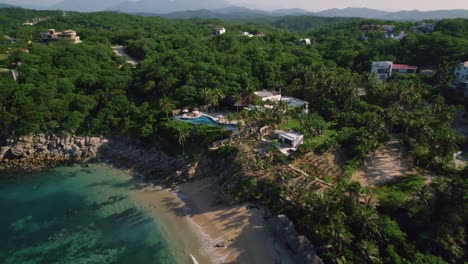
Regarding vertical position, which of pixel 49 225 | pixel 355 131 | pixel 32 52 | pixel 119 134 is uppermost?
pixel 32 52

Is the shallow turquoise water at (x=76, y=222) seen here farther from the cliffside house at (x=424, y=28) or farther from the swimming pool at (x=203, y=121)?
the cliffside house at (x=424, y=28)

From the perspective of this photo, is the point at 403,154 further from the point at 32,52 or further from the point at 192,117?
the point at 32,52

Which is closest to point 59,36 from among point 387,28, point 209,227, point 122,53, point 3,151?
point 122,53

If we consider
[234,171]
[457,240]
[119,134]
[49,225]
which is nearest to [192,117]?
[119,134]

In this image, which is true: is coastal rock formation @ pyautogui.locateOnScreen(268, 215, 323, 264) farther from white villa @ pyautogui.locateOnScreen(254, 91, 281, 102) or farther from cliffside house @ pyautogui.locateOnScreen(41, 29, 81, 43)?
cliffside house @ pyautogui.locateOnScreen(41, 29, 81, 43)

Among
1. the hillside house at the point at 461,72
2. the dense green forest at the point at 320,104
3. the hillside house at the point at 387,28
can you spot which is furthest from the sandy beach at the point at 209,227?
the hillside house at the point at 387,28

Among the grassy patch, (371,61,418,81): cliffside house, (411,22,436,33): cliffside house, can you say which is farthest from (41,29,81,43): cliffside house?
(411,22,436,33): cliffside house
